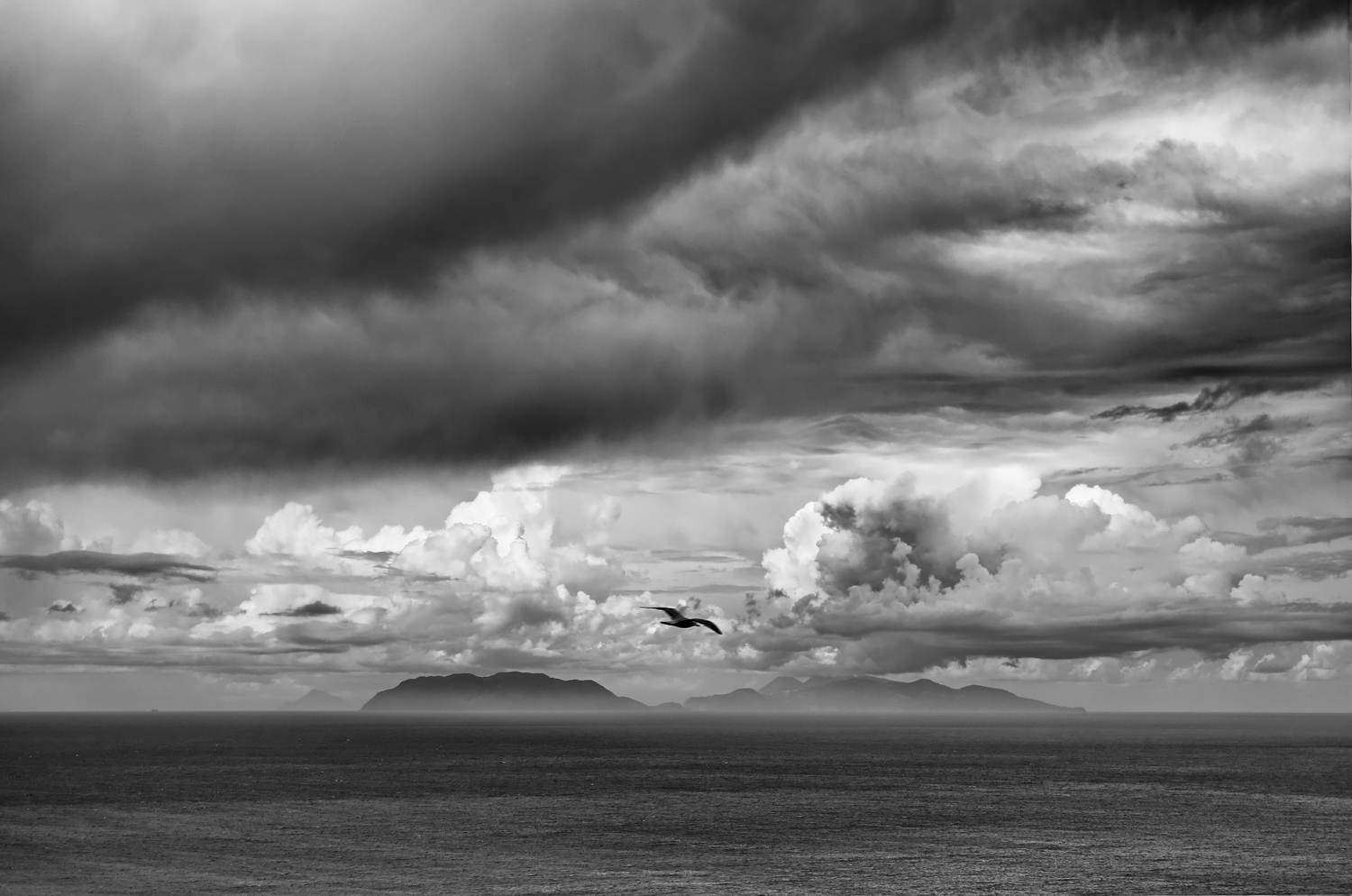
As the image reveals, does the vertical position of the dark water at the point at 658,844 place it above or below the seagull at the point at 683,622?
below

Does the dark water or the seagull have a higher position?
the seagull

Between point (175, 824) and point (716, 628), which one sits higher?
point (716, 628)

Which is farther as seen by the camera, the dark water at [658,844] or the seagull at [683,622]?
the dark water at [658,844]

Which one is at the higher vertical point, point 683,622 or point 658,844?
point 683,622

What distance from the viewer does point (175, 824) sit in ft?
495

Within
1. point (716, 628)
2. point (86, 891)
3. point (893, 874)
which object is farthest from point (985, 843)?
point (716, 628)

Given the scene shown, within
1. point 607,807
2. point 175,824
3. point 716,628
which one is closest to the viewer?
point 716,628

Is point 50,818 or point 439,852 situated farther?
point 50,818

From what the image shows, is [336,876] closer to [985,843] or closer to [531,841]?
[531,841]

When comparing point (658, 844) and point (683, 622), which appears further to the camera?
point (658, 844)

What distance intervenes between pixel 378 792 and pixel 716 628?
7260 inches

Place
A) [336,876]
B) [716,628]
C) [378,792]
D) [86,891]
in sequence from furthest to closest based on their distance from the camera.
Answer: [378,792]
[336,876]
[86,891]
[716,628]

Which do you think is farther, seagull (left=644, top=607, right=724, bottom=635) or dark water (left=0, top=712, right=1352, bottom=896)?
dark water (left=0, top=712, right=1352, bottom=896)

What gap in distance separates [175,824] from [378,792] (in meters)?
50.0
